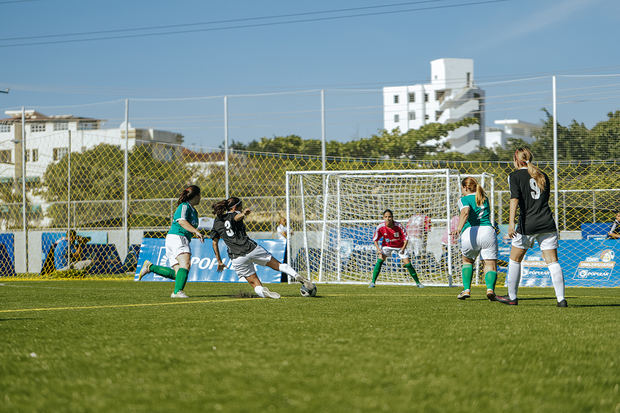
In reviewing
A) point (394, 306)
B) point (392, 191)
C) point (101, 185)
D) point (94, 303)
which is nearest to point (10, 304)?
point (94, 303)

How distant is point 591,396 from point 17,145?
24580mm

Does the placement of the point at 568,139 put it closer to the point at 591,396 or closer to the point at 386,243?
the point at 386,243

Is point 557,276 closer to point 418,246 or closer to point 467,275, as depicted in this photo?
point 467,275

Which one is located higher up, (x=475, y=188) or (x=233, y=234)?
(x=475, y=188)

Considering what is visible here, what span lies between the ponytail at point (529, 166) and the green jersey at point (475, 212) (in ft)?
4.32

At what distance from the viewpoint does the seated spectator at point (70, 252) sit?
1978cm

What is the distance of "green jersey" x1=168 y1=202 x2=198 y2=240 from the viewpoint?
10453 millimetres

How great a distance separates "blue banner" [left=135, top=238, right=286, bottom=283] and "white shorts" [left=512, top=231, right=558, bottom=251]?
9066mm

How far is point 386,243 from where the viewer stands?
14664 mm

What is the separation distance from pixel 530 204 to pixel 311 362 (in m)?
4.95

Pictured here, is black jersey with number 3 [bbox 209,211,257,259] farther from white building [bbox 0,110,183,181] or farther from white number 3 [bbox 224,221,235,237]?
white building [bbox 0,110,183,181]

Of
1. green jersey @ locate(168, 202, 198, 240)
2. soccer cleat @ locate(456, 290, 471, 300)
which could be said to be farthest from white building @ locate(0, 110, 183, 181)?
soccer cleat @ locate(456, 290, 471, 300)

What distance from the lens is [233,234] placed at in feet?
32.6

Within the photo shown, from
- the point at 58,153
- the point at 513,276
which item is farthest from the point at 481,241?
the point at 58,153
